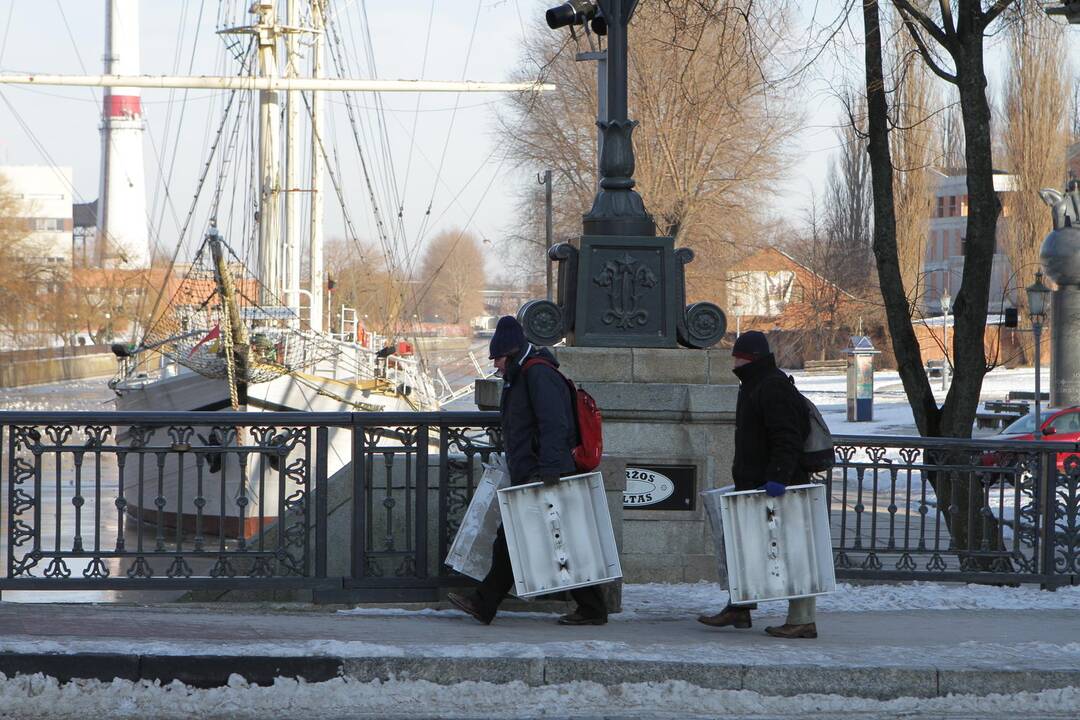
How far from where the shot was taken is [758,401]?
25.2 feet

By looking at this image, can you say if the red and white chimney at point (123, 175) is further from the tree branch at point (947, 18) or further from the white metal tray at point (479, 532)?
the white metal tray at point (479, 532)

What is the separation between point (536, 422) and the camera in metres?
7.75

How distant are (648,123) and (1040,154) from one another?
19.5 meters

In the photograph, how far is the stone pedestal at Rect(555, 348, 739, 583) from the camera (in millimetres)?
8914

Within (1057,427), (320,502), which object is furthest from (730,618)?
(1057,427)

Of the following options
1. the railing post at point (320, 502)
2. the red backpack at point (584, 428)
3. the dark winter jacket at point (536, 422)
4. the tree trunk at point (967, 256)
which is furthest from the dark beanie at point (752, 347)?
the tree trunk at point (967, 256)

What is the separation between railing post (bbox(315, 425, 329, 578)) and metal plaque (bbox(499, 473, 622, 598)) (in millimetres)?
1295

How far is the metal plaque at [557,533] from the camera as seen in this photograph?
7.66 m

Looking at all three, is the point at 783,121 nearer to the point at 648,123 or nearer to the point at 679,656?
the point at 648,123

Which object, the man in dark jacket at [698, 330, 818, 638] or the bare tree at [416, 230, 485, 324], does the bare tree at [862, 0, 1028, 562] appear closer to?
the man in dark jacket at [698, 330, 818, 638]

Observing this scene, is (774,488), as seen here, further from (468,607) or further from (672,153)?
(672,153)

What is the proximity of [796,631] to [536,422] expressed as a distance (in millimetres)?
1858

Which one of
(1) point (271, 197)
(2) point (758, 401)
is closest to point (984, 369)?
(2) point (758, 401)

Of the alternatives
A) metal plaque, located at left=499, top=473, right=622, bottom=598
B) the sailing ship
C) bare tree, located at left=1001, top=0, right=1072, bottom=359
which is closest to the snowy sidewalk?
metal plaque, located at left=499, top=473, right=622, bottom=598
